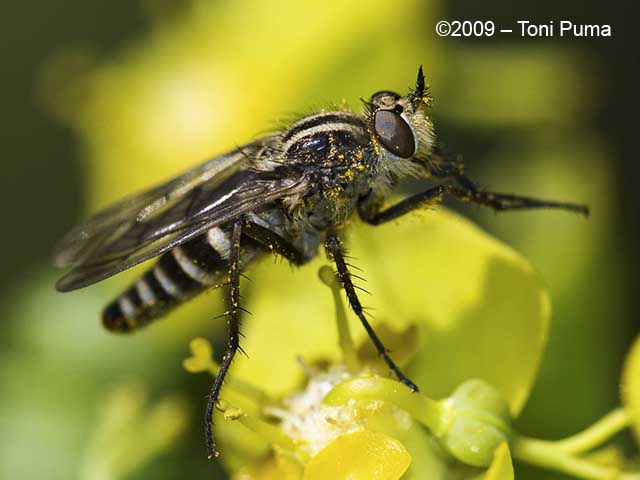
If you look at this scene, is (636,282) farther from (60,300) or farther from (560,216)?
(60,300)

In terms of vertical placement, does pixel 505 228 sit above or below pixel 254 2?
below

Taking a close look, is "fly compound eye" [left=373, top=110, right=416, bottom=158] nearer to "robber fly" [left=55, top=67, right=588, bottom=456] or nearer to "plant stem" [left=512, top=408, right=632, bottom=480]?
"robber fly" [left=55, top=67, right=588, bottom=456]

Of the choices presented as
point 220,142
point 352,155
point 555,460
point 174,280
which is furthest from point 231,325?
point 220,142

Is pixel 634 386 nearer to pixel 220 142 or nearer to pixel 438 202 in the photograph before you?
pixel 438 202

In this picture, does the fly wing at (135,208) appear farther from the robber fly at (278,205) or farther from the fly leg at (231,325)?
the fly leg at (231,325)

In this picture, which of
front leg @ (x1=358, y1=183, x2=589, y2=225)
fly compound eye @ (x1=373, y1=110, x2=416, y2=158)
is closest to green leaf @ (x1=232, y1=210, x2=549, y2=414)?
front leg @ (x1=358, y1=183, x2=589, y2=225)

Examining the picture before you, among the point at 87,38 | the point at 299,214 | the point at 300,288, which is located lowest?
the point at 300,288

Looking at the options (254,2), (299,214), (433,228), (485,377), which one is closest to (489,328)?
(485,377)
